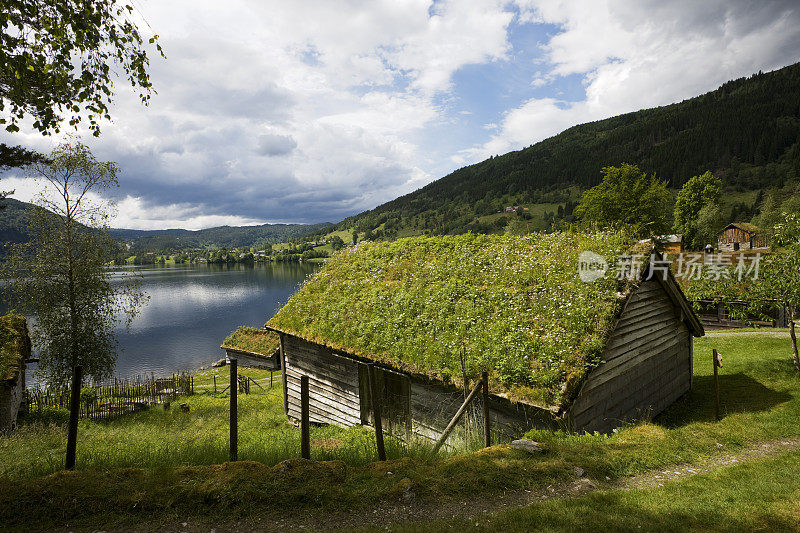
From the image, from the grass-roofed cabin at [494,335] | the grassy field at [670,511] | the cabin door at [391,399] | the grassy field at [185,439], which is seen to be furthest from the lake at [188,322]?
the grassy field at [670,511]

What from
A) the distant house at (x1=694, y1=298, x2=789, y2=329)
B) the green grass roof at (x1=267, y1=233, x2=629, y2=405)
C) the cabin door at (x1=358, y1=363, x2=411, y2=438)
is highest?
the green grass roof at (x1=267, y1=233, x2=629, y2=405)

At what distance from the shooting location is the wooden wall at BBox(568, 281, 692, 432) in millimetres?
9133

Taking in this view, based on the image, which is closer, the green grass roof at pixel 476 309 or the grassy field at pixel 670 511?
the grassy field at pixel 670 511

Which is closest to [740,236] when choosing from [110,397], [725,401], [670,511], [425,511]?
[725,401]

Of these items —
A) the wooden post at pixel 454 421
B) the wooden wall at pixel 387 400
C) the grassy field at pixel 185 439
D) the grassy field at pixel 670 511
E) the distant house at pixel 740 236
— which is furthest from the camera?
the distant house at pixel 740 236

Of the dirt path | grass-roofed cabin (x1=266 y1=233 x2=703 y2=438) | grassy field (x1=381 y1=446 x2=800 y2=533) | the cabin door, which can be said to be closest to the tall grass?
the cabin door

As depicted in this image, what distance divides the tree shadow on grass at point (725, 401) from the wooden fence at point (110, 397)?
28.0 metres

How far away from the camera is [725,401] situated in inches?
523

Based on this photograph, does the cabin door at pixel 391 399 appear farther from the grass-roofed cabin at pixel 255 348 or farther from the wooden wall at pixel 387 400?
the grass-roofed cabin at pixel 255 348

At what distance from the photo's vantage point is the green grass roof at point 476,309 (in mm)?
8500

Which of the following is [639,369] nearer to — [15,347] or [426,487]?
[426,487]

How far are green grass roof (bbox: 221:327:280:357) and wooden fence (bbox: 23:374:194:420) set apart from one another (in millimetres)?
6627

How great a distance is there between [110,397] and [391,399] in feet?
80.4

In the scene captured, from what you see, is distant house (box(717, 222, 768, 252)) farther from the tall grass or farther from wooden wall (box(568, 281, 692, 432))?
the tall grass
